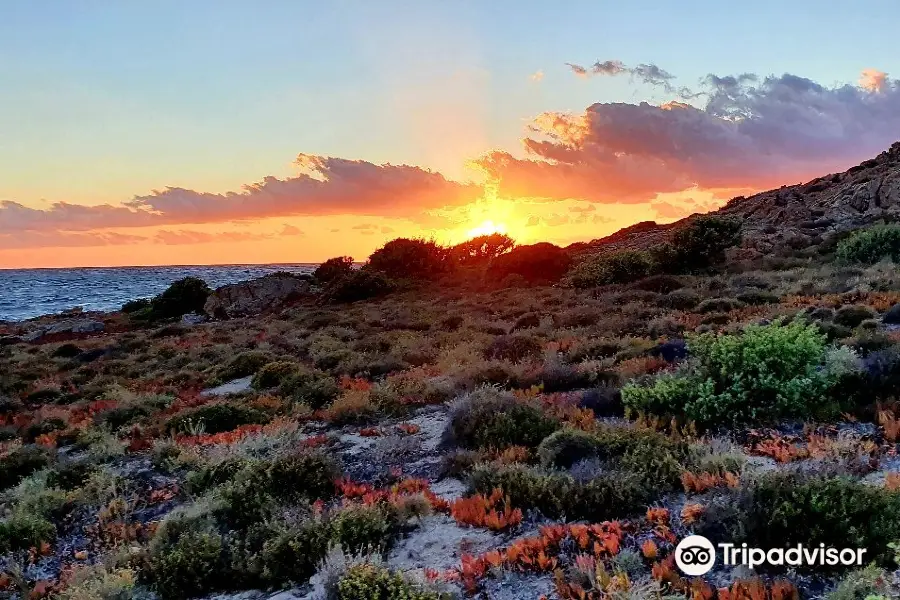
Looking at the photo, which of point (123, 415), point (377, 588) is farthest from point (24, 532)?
point (123, 415)

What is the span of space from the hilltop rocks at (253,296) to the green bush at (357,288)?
14.8 ft

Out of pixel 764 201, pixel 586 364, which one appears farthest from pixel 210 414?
pixel 764 201

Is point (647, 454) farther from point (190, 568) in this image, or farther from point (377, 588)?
point (190, 568)

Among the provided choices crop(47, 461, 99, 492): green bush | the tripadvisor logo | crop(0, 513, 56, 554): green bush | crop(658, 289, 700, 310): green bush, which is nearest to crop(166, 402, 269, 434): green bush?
crop(47, 461, 99, 492): green bush

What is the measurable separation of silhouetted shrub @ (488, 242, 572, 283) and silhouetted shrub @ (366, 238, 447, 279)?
898cm

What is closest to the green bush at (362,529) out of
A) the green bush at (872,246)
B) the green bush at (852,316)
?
the green bush at (852,316)

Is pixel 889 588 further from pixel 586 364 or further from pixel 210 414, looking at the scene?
pixel 210 414

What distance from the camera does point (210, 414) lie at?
42.1 feet

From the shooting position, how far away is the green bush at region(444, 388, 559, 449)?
928cm

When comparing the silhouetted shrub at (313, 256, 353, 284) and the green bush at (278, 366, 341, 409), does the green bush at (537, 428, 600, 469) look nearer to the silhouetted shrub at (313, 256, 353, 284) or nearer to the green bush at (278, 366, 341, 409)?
the green bush at (278, 366, 341, 409)

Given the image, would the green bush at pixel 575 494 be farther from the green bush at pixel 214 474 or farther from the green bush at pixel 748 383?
the green bush at pixel 214 474

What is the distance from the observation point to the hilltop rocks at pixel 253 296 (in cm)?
4500

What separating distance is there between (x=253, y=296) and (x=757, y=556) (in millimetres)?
45305

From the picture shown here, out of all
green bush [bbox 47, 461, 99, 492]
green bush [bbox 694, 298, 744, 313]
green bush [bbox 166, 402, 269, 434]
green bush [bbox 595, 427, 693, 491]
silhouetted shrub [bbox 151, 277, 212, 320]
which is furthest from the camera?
silhouetted shrub [bbox 151, 277, 212, 320]
